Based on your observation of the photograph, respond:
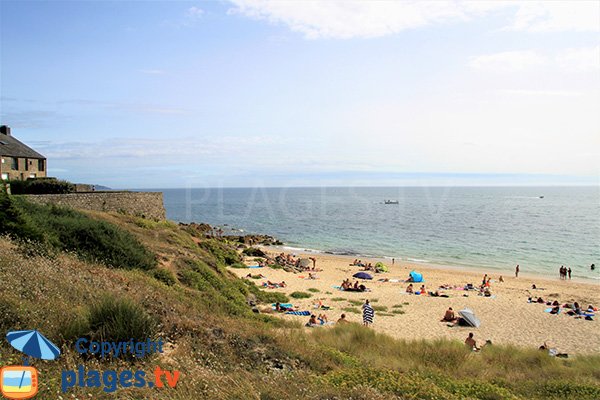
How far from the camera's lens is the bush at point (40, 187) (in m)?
26.7

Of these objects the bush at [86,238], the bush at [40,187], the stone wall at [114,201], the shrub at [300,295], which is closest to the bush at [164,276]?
the bush at [86,238]

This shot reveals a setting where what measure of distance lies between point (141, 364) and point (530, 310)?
23802mm

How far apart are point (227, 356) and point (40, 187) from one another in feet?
88.1

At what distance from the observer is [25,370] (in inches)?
181

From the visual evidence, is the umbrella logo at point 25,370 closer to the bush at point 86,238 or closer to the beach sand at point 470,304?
the bush at point 86,238

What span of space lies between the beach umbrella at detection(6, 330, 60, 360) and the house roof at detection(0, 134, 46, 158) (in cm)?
3370

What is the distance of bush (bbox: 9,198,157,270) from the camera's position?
11758mm

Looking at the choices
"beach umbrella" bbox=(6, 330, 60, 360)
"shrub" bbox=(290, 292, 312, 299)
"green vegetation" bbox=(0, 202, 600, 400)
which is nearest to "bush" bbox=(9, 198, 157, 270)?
"green vegetation" bbox=(0, 202, 600, 400)

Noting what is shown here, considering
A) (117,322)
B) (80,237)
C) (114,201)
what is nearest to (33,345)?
(117,322)

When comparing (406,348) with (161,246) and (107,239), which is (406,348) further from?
(161,246)

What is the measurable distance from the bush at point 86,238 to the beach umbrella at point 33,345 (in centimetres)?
736

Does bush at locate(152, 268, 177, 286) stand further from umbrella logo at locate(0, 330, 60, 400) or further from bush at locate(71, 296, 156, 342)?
umbrella logo at locate(0, 330, 60, 400)

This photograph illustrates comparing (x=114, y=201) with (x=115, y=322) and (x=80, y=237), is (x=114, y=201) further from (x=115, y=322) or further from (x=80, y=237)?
(x=115, y=322)

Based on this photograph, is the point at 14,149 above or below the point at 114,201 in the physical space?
above
